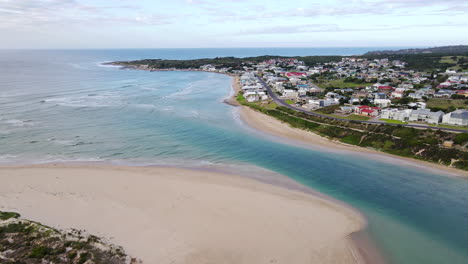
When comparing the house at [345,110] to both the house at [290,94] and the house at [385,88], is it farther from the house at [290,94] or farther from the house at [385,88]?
the house at [385,88]

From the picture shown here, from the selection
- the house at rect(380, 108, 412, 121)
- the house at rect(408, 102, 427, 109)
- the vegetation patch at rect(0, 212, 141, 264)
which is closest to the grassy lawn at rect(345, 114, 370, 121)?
the house at rect(380, 108, 412, 121)

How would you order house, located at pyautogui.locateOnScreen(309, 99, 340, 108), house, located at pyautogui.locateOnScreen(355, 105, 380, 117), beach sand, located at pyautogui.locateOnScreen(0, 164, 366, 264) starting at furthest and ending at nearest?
1. house, located at pyautogui.locateOnScreen(309, 99, 340, 108)
2. house, located at pyautogui.locateOnScreen(355, 105, 380, 117)
3. beach sand, located at pyautogui.locateOnScreen(0, 164, 366, 264)

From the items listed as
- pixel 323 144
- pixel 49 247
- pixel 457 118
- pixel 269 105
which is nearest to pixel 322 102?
pixel 269 105

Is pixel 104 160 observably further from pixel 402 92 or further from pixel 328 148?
pixel 402 92

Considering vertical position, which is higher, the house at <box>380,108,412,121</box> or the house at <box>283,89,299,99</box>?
the house at <box>283,89,299,99</box>

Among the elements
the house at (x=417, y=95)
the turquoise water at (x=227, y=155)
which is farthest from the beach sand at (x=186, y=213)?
the house at (x=417, y=95)

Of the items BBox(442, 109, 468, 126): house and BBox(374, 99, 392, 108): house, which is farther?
BBox(374, 99, 392, 108): house

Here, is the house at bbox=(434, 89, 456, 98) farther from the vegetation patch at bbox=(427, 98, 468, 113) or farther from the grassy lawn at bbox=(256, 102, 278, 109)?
the grassy lawn at bbox=(256, 102, 278, 109)

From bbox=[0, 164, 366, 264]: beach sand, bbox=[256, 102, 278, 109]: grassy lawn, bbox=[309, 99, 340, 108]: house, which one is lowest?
bbox=[0, 164, 366, 264]: beach sand

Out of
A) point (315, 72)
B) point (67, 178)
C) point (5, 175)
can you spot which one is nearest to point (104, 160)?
point (67, 178)
